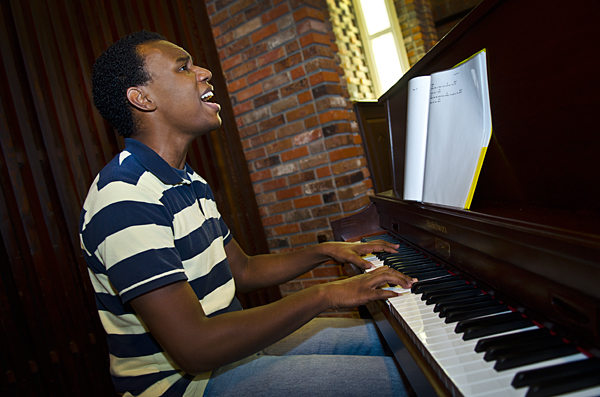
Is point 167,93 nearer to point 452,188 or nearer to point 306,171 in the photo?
point 452,188

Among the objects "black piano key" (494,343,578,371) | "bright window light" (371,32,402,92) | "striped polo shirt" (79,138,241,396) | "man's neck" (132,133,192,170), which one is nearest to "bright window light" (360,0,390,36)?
"bright window light" (371,32,402,92)

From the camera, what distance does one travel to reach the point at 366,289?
0.92 m

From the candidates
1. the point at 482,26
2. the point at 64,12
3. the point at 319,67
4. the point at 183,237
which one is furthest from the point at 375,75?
the point at 183,237

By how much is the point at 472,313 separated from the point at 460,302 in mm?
56

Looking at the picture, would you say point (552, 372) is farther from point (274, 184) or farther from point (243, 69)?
point (243, 69)

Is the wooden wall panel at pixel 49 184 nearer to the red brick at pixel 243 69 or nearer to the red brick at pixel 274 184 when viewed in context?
the red brick at pixel 243 69

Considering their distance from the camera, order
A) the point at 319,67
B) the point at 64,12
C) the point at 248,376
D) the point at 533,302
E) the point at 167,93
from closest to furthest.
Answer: the point at 533,302 → the point at 248,376 → the point at 167,93 → the point at 64,12 → the point at 319,67

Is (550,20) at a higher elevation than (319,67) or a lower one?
lower

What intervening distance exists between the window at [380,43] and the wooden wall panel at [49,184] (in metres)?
3.05

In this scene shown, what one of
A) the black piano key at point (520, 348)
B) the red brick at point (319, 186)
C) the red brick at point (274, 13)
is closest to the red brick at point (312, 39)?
the red brick at point (274, 13)

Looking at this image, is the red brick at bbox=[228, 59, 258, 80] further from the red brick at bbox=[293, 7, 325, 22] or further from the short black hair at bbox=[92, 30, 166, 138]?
the short black hair at bbox=[92, 30, 166, 138]

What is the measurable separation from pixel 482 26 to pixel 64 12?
203 centimetres

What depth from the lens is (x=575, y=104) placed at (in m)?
0.65

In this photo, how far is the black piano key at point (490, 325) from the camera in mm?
625
